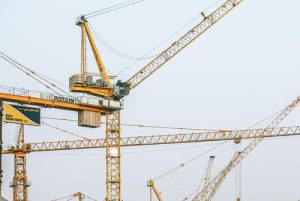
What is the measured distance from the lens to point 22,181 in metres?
Result: 157

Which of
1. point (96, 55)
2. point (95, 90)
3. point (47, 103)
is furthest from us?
point (96, 55)

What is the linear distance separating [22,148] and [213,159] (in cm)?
5853

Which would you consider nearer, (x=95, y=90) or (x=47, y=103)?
(x=47, y=103)

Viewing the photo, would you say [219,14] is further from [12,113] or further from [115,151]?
[12,113]

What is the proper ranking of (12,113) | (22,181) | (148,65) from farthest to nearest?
(22,181), (148,65), (12,113)

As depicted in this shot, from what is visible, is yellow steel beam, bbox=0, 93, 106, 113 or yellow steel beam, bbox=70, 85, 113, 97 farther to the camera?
yellow steel beam, bbox=70, 85, 113, 97

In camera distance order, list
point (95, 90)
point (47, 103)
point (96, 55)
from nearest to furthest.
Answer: point (47, 103) < point (95, 90) < point (96, 55)

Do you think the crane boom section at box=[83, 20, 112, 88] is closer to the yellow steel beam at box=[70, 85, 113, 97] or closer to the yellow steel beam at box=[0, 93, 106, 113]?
the yellow steel beam at box=[70, 85, 113, 97]

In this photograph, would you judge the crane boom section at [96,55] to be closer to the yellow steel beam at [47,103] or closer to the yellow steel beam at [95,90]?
the yellow steel beam at [95,90]

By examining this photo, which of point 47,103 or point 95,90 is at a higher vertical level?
point 95,90

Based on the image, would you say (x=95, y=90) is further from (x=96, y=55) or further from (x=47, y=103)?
(x=47, y=103)

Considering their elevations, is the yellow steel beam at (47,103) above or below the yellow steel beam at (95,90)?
below

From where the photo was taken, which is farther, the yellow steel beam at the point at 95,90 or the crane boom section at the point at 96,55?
the crane boom section at the point at 96,55

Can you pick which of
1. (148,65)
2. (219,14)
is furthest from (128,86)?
(219,14)
